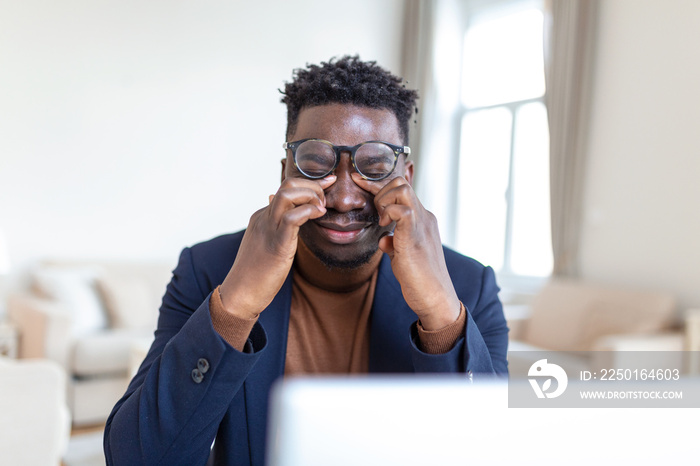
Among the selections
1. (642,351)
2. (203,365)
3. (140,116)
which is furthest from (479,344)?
(140,116)

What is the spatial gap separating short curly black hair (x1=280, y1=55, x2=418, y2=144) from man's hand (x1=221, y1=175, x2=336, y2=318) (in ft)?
0.99

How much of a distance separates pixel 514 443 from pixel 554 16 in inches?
215

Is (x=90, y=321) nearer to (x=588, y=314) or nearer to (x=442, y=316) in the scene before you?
(x=588, y=314)

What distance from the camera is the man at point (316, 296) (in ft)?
3.14

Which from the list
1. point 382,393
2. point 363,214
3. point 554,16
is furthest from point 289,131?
point 554,16

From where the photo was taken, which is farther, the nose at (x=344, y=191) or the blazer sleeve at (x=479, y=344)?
the nose at (x=344, y=191)

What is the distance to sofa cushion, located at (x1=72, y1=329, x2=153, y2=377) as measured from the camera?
12.1 ft

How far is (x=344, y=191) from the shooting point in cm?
116

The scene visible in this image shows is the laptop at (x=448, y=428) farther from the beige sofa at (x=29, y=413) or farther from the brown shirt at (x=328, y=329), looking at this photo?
the beige sofa at (x=29, y=413)

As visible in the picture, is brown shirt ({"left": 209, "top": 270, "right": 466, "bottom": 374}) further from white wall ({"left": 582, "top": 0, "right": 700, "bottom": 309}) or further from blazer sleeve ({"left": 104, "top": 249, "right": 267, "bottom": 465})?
white wall ({"left": 582, "top": 0, "right": 700, "bottom": 309})

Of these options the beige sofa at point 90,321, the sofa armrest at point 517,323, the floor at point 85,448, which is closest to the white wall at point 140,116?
the beige sofa at point 90,321

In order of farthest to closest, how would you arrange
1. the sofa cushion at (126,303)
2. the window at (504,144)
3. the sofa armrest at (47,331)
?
the window at (504,144) < the sofa cushion at (126,303) < the sofa armrest at (47,331)

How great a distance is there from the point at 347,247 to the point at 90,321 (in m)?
3.50

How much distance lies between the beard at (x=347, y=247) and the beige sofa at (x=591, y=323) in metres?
2.73
